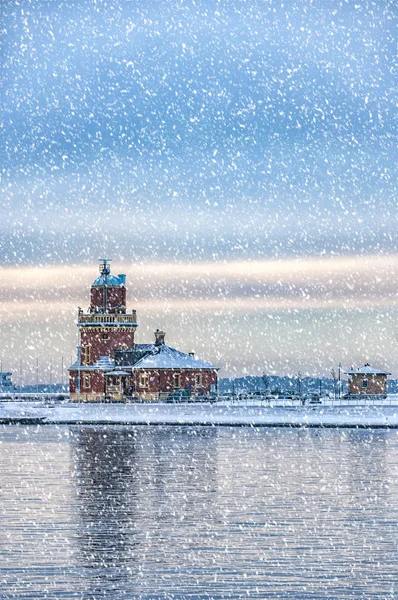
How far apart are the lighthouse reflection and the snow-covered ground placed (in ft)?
82.3

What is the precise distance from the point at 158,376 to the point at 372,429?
39023mm

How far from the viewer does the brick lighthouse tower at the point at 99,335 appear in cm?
10594

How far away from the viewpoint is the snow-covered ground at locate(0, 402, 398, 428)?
70688 millimetres

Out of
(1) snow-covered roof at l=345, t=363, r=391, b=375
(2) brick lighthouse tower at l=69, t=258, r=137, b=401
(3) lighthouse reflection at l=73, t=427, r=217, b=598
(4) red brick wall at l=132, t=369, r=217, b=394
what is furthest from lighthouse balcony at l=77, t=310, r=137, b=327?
(3) lighthouse reflection at l=73, t=427, r=217, b=598

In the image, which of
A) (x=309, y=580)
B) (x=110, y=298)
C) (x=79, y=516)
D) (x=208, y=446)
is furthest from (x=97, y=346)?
(x=309, y=580)

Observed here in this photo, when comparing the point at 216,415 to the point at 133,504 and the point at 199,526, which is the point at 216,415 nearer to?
the point at 133,504

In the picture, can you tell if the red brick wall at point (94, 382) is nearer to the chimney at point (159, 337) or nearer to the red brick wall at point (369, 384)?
the chimney at point (159, 337)

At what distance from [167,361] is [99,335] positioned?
27.3ft

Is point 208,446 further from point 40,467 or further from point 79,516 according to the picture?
point 79,516

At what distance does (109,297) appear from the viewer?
108812 mm

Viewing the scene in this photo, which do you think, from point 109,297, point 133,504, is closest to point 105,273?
point 109,297

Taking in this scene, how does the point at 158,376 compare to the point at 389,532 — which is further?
the point at 158,376

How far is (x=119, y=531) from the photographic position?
2094 centimetres

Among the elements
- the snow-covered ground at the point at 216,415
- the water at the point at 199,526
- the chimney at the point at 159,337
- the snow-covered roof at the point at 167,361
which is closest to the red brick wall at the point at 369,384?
the snow-covered roof at the point at 167,361
